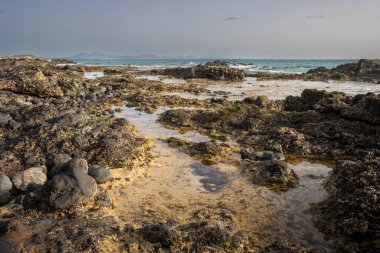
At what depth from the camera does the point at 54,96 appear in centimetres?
1556

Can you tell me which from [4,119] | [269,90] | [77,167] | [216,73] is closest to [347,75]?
[216,73]

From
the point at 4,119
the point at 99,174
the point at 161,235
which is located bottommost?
the point at 161,235

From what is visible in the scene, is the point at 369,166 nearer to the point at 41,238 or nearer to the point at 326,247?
the point at 326,247

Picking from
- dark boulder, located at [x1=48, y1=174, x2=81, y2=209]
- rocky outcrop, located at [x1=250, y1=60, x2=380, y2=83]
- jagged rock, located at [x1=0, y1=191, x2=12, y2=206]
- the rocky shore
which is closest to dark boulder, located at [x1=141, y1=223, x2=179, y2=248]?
the rocky shore

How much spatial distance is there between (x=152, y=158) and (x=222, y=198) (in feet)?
8.71

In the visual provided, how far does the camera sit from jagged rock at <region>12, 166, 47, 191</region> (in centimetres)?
665

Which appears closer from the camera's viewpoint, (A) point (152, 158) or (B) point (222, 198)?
(B) point (222, 198)

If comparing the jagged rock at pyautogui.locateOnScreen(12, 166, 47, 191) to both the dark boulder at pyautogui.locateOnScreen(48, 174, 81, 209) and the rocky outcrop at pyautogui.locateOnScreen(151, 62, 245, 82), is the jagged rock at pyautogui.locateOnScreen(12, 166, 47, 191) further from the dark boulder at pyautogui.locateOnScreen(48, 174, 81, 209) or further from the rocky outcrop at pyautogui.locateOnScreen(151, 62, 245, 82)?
the rocky outcrop at pyautogui.locateOnScreen(151, 62, 245, 82)

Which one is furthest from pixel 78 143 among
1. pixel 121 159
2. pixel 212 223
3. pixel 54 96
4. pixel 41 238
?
pixel 54 96

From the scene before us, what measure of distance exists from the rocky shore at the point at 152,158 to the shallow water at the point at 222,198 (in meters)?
0.22

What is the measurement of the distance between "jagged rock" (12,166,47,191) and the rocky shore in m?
0.02

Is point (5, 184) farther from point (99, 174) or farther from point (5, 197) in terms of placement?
point (99, 174)

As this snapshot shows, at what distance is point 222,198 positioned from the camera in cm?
688

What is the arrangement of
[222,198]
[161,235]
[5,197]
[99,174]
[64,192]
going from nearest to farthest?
[161,235], [64,192], [5,197], [222,198], [99,174]
